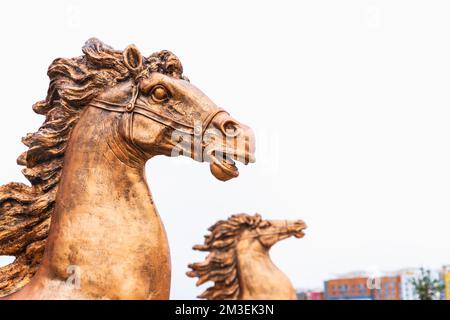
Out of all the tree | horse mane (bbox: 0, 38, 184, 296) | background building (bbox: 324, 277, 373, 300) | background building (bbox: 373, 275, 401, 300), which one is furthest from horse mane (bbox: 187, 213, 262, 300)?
the tree

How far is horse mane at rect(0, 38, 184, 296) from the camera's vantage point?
2404 mm

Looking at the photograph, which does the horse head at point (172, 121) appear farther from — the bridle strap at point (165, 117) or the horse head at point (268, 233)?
the horse head at point (268, 233)

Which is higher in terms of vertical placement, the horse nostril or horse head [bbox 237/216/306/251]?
horse head [bbox 237/216/306/251]

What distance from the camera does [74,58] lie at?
8.24 feet

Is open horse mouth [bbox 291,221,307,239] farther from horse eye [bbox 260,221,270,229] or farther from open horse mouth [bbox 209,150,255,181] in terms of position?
open horse mouth [bbox 209,150,255,181]

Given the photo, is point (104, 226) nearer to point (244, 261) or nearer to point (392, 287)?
point (244, 261)

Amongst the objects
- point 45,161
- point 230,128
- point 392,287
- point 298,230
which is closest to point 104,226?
point 45,161

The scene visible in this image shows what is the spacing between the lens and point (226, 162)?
2229 millimetres
